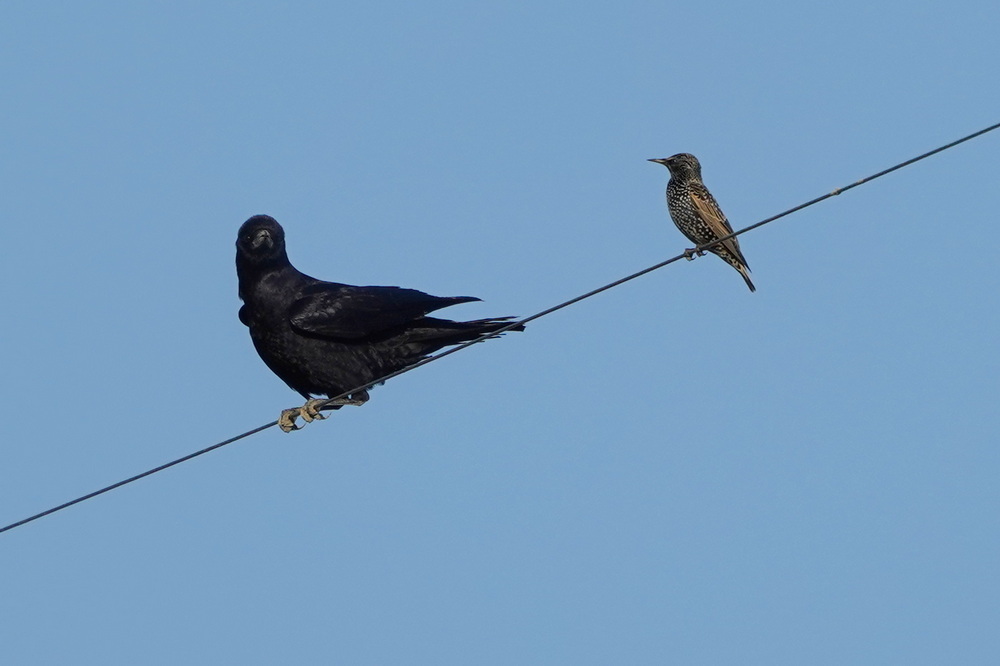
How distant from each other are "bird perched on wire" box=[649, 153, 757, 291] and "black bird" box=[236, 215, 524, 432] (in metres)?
2.66

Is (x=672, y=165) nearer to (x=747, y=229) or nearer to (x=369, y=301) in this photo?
(x=369, y=301)

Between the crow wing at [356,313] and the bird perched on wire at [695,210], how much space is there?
276 centimetres

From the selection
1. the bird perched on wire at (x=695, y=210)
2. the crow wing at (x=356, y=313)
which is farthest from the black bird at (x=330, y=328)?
the bird perched on wire at (x=695, y=210)

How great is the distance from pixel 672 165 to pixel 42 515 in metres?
7.02

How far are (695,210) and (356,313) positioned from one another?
3.35 metres

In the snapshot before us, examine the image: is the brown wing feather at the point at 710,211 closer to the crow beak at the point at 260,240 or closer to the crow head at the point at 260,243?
the crow head at the point at 260,243

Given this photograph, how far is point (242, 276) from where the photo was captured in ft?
38.0

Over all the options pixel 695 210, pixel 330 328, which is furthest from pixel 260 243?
pixel 695 210

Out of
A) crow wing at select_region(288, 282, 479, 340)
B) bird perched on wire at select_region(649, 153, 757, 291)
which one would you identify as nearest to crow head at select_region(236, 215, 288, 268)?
crow wing at select_region(288, 282, 479, 340)

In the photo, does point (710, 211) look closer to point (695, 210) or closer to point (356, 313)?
point (695, 210)

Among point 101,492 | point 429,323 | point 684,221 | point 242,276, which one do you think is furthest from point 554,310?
point 684,221

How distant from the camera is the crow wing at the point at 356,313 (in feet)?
36.7

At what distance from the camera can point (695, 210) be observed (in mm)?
13070

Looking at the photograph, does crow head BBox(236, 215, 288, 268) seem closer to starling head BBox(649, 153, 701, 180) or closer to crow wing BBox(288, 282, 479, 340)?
crow wing BBox(288, 282, 479, 340)
